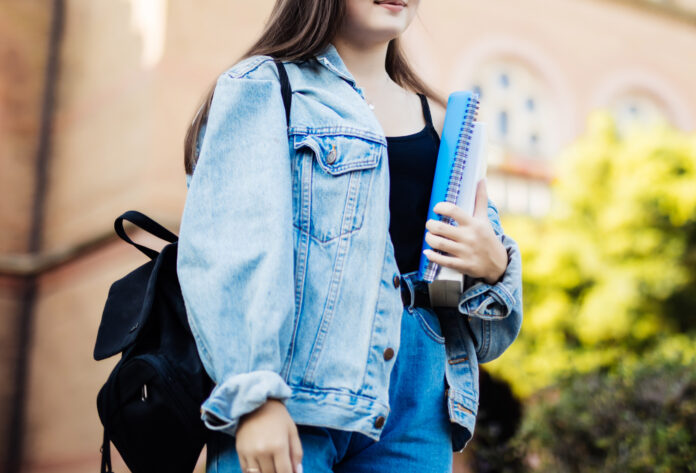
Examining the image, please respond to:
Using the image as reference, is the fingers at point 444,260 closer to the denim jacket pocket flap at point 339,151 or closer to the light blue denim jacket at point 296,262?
the light blue denim jacket at point 296,262

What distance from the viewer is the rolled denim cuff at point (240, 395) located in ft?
4.30

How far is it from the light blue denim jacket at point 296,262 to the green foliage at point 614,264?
6.95 metres

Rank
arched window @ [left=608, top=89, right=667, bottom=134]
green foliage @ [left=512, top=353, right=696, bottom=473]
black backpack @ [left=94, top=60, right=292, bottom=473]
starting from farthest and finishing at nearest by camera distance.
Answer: arched window @ [left=608, top=89, right=667, bottom=134], green foliage @ [left=512, top=353, right=696, bottom=473], black backpack @ [left=94, top=60, right=292, bottom=473]

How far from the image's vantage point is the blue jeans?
5.23ft

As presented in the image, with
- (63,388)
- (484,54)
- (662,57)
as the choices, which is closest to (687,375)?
(63,388)

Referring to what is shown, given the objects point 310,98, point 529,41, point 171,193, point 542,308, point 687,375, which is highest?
point 310,98

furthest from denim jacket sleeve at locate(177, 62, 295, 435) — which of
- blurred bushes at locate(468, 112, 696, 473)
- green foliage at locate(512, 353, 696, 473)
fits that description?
blurred bushes at locate(468, 112, 696, 473)

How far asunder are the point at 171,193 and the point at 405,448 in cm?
606

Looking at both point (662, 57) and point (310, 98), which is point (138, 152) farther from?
point (662, 57)

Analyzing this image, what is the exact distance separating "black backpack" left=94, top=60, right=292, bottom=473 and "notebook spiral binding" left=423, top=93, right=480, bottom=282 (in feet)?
1.73

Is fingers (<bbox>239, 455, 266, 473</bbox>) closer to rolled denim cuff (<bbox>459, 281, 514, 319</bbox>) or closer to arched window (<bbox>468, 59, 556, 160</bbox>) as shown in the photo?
rolled denim cuff (<bbox>459, 281, 514, 319</bbox>)

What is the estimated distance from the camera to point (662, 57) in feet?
41.4

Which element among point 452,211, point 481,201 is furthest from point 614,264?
point 452,211

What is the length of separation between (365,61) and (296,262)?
63 centimetres
